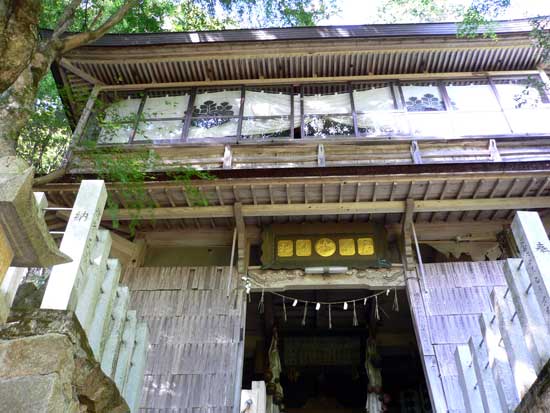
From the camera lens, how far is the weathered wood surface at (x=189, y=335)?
7.25 meters

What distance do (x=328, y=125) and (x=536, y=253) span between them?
19.7 ft

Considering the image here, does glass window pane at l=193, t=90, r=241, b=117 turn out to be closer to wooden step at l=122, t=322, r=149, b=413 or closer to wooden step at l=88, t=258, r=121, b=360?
wooden step at l=122, t=322, r=149, b=413

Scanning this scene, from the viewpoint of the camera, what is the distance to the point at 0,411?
8.69ft

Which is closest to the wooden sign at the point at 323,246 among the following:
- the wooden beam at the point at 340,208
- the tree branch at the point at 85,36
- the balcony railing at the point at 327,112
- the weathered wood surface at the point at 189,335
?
the wooden beam at the point at 340,208

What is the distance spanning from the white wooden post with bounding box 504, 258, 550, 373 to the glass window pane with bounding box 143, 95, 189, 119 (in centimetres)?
759

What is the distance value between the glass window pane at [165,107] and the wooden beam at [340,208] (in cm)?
265

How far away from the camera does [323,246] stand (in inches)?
348

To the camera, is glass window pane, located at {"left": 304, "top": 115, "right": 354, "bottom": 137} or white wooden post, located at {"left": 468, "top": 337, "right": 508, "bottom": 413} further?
glass window pane, located at {"left": 304, "top": 115, "right": 354, "bottom": 137}

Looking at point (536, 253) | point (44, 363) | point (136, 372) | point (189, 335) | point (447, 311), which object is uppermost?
point (447, 311)

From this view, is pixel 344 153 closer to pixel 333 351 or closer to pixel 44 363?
pixel 333 351

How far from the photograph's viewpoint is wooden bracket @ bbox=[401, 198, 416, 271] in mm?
8391

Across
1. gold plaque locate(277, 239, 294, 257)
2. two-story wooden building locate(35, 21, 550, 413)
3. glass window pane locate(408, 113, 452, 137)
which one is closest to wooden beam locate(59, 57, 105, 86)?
two-story wooden building locate(35, 21, 550, 413)

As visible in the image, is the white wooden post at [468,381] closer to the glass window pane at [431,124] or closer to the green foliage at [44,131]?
the glass window pane at [431,124]

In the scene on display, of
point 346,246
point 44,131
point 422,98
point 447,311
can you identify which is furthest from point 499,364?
point 44,131
